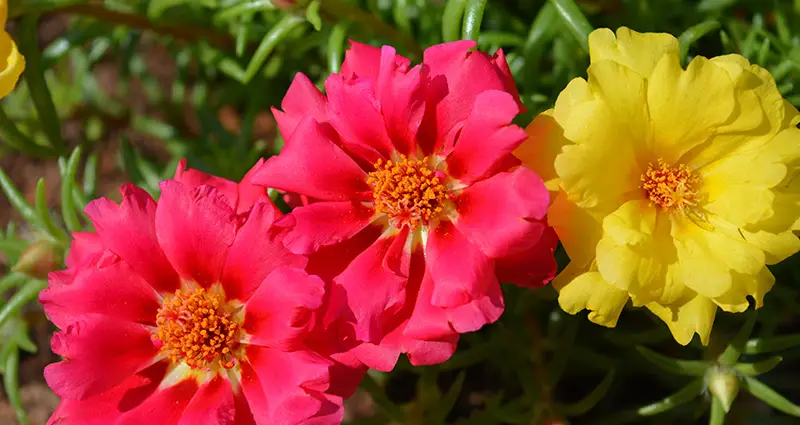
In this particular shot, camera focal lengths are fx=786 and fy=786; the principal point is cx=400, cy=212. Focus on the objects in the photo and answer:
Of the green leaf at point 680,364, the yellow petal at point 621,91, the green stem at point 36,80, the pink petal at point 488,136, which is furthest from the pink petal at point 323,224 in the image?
the green stem at point 36,80

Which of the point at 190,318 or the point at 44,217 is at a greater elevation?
the point at 44,217

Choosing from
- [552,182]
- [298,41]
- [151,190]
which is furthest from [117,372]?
[298,41]

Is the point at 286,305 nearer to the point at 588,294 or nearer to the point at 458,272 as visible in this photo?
the point at 458,272

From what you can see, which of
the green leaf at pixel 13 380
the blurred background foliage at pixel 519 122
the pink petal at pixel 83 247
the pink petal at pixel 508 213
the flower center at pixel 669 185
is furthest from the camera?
the green leaf at pixel 13 380

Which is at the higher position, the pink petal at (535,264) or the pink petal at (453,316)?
the pink petal at (453,316)

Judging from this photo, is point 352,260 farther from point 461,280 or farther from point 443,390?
point 443,390

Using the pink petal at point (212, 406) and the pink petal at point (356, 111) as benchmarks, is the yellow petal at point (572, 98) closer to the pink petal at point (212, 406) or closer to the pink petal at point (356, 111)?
the pink petal at point (356, 111)

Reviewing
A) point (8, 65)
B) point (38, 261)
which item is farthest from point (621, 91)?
point (38, 261)
